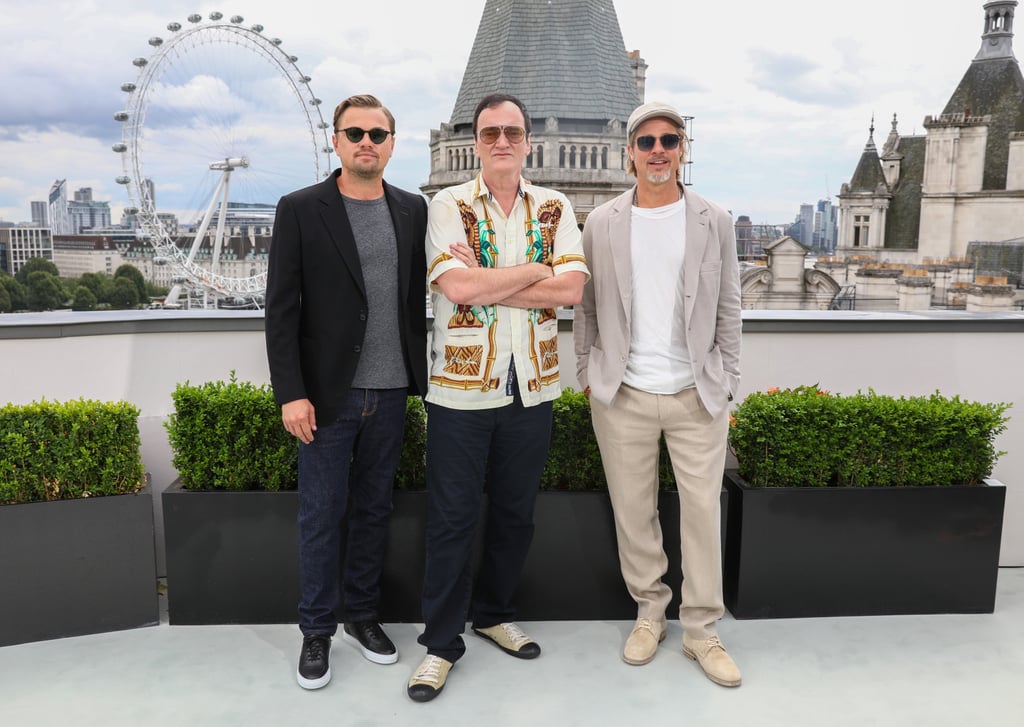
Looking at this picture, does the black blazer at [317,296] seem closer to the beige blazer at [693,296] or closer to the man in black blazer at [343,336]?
the man in black blazer at [343,336]

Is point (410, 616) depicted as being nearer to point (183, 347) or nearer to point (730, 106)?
point (183, 347)

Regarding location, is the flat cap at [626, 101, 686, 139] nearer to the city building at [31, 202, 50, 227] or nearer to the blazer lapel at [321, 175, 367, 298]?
the blazer lapel at [321, 175, 367, 298]

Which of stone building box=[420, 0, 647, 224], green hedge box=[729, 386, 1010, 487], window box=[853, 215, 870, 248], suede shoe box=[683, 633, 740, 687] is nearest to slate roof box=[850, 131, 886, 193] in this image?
window box=[853, 215, 870, 248]

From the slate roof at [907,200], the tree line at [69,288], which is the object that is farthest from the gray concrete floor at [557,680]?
the slate roof at [907,200]

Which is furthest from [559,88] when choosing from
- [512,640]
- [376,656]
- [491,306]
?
[376,656]

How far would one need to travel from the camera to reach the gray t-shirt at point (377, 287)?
2.42m

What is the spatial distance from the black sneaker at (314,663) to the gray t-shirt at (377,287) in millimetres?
844

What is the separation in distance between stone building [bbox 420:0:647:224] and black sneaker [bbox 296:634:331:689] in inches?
2787

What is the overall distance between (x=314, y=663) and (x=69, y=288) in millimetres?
26340

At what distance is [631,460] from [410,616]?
40.7 inches

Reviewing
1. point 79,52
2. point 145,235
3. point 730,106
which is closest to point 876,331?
point 145,235

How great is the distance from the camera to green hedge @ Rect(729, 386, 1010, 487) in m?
2.99

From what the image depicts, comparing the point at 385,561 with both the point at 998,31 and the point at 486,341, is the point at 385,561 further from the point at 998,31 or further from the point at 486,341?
the point at 998,31

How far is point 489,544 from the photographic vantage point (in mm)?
2717
